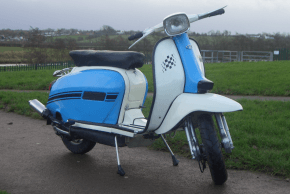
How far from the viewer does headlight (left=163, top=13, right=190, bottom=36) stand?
9.40 ft

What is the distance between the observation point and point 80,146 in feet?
13.1

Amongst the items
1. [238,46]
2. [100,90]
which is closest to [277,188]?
[100,90]

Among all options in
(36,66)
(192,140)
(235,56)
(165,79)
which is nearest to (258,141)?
(192,140)

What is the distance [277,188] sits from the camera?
117 inches

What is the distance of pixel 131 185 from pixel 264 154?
1.66m

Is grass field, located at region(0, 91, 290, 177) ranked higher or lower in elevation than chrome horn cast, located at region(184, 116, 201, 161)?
lower

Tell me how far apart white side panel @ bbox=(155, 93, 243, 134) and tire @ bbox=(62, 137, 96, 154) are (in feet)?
4.52

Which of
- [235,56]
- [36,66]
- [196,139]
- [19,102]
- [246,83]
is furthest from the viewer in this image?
[235,56]

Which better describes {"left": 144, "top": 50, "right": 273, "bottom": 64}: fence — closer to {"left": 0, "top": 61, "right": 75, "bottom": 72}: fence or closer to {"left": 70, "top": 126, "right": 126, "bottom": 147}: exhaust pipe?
{"left": 0, "top": 61, "right": 75, "bottom": 72}: fence

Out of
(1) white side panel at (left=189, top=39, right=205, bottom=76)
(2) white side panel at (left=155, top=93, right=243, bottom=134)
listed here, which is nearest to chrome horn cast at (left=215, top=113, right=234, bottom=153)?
(2) white side panel at (left=155, top=93, right=243, bottom=134)

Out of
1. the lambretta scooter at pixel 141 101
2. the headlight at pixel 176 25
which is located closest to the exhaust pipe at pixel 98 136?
the lambretta scooter at pixel 141 101

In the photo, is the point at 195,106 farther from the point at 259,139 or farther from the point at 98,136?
the point at 259,139

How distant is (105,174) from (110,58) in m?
1.32

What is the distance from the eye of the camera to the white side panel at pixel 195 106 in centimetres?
256
